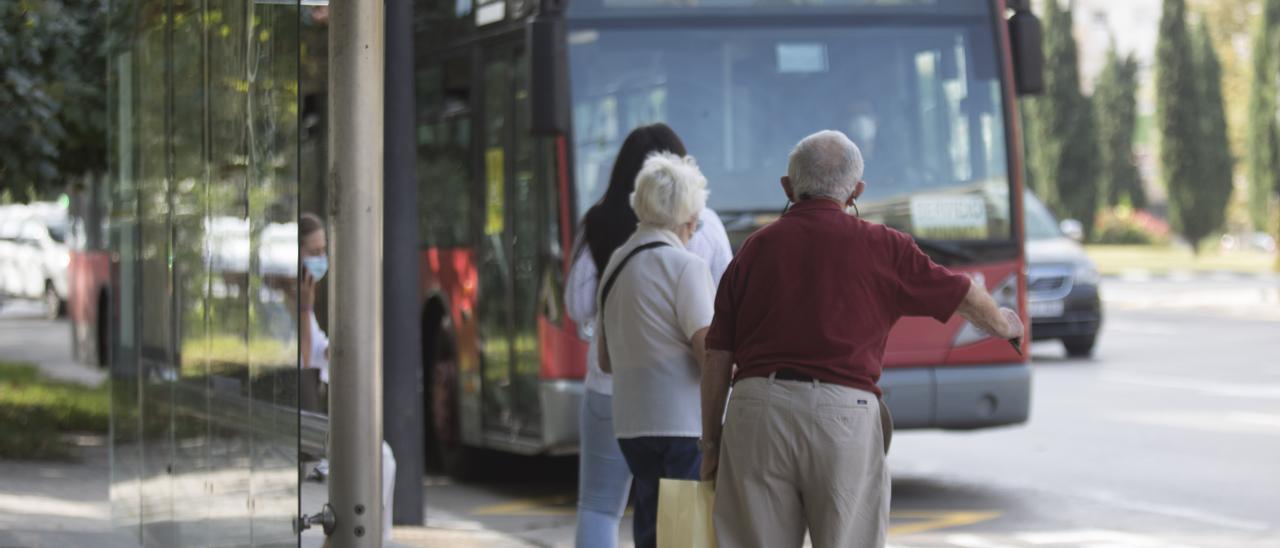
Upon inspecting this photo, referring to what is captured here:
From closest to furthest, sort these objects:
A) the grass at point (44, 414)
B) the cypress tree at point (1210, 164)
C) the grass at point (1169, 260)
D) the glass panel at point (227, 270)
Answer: the glass panel at point (227, 270)
the grass at point (44, 414)
the grass at point (1169, 260)
the cypress tree at point (1210, 164)

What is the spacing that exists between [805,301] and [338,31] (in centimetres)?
153

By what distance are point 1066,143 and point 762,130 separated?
49391 mm

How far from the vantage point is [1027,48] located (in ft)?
33.4

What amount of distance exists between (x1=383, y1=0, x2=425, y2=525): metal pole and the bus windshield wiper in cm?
278

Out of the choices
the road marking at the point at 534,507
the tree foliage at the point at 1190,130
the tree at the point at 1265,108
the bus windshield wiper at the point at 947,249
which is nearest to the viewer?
the bus windshield wiper at the point at 947,249

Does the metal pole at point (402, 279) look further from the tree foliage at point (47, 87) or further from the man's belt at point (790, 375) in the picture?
the man's belt at point (790, 375)

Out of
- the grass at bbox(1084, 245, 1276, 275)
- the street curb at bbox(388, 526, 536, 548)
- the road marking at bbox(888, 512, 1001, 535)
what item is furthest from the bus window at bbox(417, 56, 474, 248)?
the grass at bbox(1084, 245, 1276, 275)

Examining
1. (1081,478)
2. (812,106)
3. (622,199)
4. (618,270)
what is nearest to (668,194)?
(618,270)

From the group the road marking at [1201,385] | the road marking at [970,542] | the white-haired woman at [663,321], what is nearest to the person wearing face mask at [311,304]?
the white-haired woman at [663,321]

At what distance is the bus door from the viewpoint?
10133 millimetres

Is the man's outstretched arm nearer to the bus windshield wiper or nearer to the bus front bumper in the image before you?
the bus front bumper

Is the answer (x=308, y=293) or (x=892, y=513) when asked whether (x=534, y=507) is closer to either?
(x=892, y=513)

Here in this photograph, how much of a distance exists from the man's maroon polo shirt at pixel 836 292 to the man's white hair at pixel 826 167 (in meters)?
0.04

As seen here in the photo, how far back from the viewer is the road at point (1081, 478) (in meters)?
9.36
